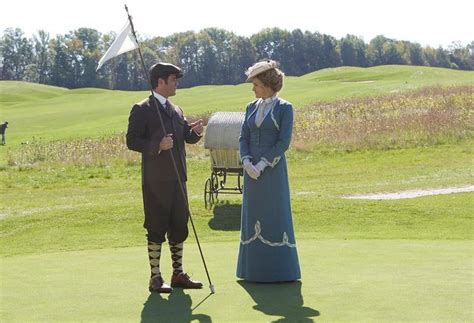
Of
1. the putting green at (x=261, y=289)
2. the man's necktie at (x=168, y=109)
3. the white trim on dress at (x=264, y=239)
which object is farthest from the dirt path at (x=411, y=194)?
the man's necktie at (x=168, y=109)

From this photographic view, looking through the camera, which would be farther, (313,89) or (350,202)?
(313,89)

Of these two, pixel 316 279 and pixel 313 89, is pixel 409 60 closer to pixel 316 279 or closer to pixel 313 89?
pixel 313 89

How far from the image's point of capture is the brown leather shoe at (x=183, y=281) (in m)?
7.92

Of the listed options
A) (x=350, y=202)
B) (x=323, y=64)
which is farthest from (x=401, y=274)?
(x=323, y=64)

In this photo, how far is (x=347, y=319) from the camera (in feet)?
20.9

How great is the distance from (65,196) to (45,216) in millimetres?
5156

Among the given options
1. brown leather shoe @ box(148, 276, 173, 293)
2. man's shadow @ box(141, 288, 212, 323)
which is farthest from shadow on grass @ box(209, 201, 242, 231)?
man's shadow @ box(141, 288, 212, 323)

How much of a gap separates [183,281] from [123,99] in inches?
2515

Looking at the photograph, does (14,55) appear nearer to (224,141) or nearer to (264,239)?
(224,141)

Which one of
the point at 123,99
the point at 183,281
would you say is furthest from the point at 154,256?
the point at 123,99

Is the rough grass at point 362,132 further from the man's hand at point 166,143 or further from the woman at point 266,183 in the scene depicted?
the man's hand at point 166,143

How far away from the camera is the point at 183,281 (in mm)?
8016

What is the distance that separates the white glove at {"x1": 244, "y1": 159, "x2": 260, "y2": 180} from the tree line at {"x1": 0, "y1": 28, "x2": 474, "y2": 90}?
11580cm

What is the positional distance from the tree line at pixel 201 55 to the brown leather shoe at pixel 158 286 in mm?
116311
